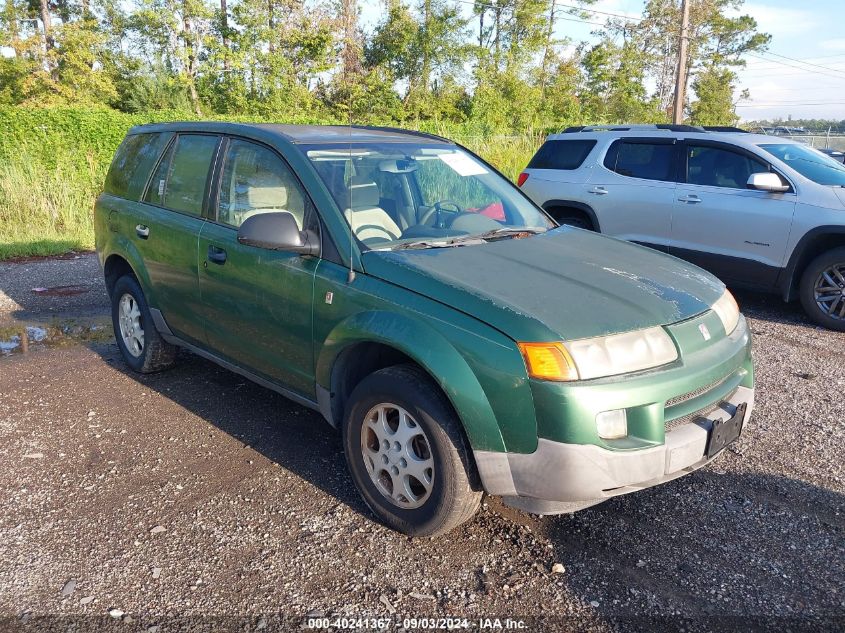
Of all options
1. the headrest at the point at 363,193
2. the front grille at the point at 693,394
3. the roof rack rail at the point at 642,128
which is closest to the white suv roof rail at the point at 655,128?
the roof rack rail at the point at 642,128

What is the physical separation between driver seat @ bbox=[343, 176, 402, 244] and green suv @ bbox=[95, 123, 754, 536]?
13 mm

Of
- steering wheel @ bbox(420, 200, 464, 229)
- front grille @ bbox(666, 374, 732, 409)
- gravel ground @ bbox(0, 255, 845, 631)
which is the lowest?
gravel ground @ bbox(0, 255, 845, 631)

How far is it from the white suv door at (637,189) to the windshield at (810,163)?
1.00 metres

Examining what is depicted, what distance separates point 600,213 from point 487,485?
5.63 m

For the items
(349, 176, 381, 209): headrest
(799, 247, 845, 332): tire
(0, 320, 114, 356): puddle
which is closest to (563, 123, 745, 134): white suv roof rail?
(799, 247, 845, 332): tire

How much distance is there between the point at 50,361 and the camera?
5523 mm

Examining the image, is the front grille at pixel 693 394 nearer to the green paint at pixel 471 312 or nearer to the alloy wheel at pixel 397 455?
the green paint at pixel 471 312

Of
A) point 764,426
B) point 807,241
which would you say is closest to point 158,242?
point 764,426

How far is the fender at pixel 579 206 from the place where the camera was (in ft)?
25.8

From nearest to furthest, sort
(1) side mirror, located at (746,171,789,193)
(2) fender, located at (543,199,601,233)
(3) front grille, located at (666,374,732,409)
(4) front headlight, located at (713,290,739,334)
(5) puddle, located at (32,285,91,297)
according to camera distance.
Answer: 1. (3) front grille, located at (666,374,732,409)
2. (4) front headlight, located at (713,290,739,334)
3. (1) side mirror, located at (746,171,789,193)
4. (5) puddle, located at (32,285,91,297)
5. (2) fender, located at (543,199,601,233)

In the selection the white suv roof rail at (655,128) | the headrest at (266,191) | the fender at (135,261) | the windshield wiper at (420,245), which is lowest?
the fender at (135,261)

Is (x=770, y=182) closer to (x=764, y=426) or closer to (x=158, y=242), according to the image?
(x=764, y=426)

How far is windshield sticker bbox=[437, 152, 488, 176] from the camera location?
430 cm

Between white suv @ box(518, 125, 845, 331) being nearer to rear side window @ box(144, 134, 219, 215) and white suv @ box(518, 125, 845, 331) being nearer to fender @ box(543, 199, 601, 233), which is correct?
fender @ box(543, 199, 601, 233)
